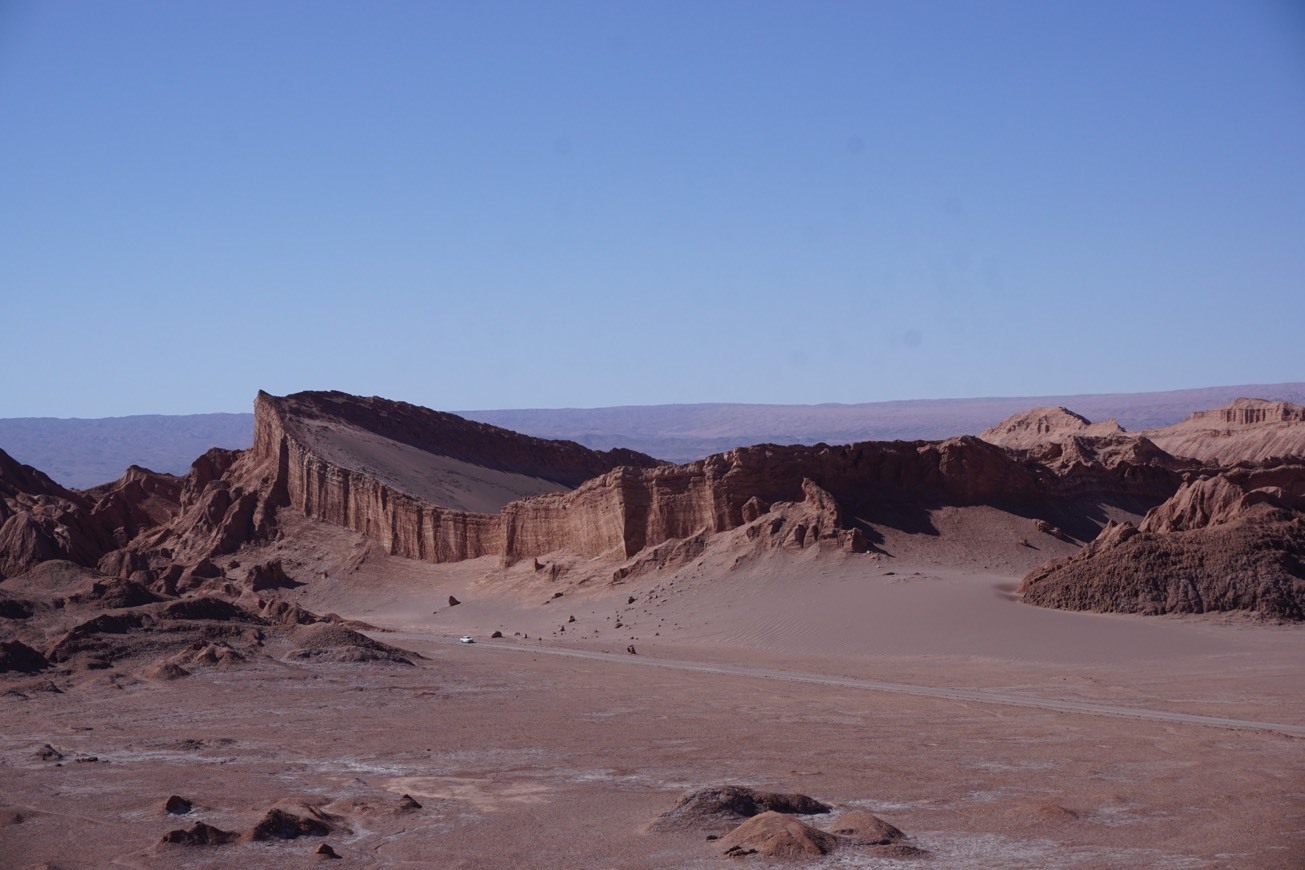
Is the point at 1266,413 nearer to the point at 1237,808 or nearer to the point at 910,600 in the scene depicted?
the point at 910,600

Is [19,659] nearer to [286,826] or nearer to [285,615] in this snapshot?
[285,615]

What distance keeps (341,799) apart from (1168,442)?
2712 inches

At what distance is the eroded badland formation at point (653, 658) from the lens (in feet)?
44.6

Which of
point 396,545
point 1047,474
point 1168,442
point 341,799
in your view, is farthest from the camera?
point 1168,442

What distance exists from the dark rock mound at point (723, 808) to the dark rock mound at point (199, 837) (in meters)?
3.93

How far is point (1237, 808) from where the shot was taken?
13.9m

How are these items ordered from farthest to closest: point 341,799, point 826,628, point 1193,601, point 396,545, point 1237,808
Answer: point 396,545 → point 826,628 → point 1193,601 → point 341,799 → point 1237,808

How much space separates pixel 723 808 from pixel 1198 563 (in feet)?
64.7

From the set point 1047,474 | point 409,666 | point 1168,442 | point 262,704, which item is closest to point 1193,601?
point 1047,474

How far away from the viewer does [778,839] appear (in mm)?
12359

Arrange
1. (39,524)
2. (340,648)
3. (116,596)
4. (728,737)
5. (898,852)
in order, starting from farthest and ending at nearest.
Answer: (39,524) → (116,596) → (340,648) → (728,737) → (898,852)

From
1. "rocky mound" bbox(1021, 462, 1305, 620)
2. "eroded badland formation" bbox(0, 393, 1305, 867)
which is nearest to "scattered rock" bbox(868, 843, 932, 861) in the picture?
"eroded badland formation" bbox(0, 393, 1305, 867)

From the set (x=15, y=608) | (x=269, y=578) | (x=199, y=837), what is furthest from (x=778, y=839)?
(x=269, y=578)

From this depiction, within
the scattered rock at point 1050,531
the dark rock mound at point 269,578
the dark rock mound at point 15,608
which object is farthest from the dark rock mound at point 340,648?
the scattered rock at point 1050,531
